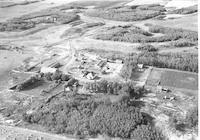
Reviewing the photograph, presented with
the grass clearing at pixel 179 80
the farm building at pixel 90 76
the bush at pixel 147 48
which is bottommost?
the grass clearing at pixel 179 80

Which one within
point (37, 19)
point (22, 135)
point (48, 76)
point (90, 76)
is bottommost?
point (22, 135)

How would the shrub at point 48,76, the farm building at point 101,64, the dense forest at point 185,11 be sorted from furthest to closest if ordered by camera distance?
the dense forest at point 185,11
the farm building at point 101,64
the shrub at point 48,76

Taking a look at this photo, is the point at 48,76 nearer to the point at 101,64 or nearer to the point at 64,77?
the point at 64,77

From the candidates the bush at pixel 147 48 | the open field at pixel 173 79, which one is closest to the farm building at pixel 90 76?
the open field at pixel 173 79

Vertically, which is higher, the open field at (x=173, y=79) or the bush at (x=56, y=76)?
the bush at (x=56, y=76)

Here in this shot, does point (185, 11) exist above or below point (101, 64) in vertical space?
above

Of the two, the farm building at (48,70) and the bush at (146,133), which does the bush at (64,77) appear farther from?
the bush at (146,133)

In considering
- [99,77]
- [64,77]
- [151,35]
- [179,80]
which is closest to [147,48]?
[151,35]

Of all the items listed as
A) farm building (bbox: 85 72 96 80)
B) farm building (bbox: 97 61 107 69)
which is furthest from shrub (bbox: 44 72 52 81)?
farm building (bbox: 97 61 107 69)

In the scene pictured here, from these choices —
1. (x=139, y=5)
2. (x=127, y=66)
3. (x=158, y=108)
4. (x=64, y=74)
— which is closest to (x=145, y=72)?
(x=127, y=66)
